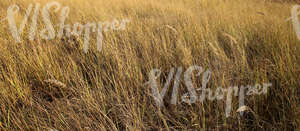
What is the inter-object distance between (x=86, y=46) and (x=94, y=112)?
1.03m

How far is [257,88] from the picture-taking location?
1.25 metres

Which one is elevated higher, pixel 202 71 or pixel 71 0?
pixel 71 0

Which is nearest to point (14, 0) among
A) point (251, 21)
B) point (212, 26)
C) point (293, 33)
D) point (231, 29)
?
point (212, 26)

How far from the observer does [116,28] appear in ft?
8.26

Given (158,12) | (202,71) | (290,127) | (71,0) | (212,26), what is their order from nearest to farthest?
(290,127) → (202,71) → (212,26) → (158,12) → (71,0)

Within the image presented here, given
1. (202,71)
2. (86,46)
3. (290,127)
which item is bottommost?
(290,127)

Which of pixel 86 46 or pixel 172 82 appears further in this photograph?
pixel 86 46

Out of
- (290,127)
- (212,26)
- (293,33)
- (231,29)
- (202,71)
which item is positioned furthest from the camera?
(212,26)

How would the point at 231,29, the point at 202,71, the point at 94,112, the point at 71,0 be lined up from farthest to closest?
1. the point at 71,0
2. the point at 231,29
3. the point at 202,71
4. the point at 94,112

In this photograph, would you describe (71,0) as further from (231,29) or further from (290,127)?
(290,127)

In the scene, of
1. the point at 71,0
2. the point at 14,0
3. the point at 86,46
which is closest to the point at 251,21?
the point at 86,46

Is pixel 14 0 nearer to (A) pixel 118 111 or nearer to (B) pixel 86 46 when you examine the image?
(B) pixel 86 46

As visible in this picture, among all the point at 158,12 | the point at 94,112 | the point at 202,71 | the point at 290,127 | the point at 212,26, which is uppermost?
the point at 158,12

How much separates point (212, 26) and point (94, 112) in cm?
213
